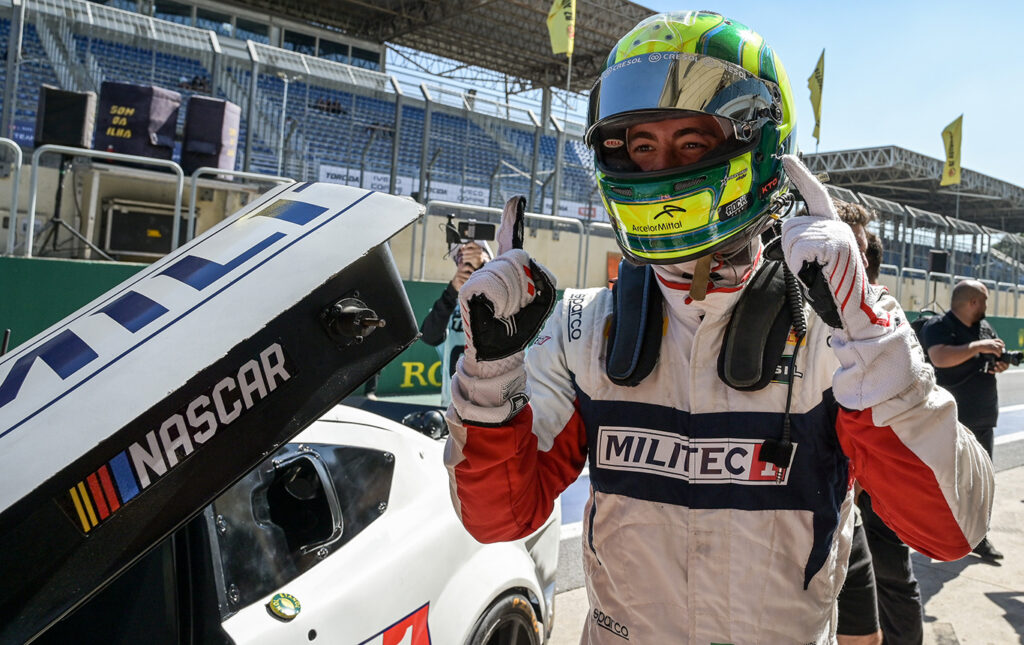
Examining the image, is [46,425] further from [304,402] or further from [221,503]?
[221,503]

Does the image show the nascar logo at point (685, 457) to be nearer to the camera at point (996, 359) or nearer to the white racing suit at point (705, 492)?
the white racing suit at point (705, 492)

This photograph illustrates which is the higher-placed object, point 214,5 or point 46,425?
point 214,5

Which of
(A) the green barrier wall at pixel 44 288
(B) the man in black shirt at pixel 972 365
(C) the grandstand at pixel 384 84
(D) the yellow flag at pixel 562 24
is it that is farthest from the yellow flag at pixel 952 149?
(A) the green barrier wall at pixel 44 288

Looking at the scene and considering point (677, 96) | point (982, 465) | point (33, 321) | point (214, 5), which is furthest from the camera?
point (214, 5)

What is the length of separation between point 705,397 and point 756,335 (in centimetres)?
16

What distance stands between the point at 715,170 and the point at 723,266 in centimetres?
21

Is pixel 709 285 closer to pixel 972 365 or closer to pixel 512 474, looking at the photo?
pixel 512 474

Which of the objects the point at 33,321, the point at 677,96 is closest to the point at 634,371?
the point at 677,96

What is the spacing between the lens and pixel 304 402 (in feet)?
4.13

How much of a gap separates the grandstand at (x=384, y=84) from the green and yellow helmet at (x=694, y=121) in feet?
33.0

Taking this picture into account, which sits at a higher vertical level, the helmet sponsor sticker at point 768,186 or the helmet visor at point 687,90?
the helmet visor at point 687,90

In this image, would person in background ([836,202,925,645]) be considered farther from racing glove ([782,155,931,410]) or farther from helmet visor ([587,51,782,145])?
racing glove ([782,155,931,410])

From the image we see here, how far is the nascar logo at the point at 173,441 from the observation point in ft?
3.43

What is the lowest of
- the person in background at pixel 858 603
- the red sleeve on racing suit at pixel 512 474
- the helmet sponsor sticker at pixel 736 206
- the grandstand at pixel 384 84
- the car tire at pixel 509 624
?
the car tire at pixel 509 624
